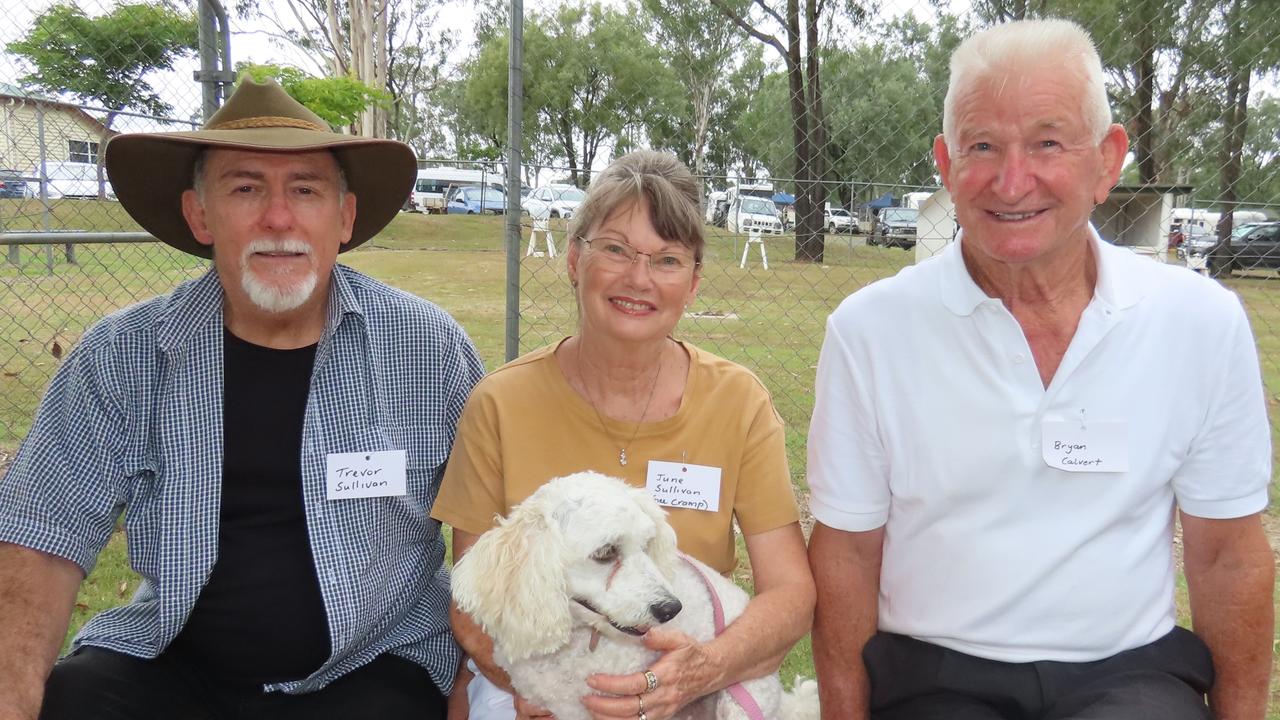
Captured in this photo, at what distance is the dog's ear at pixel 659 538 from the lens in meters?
2.13

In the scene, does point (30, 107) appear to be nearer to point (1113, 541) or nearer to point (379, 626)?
point (379, 626)

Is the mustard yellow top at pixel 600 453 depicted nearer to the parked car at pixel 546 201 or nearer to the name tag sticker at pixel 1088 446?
the name tag sticker at pixel 1088 446

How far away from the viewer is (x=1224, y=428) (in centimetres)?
214

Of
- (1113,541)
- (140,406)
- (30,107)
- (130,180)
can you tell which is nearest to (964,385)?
(1113,541)

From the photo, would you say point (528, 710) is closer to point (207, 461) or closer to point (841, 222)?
point (207, 461)

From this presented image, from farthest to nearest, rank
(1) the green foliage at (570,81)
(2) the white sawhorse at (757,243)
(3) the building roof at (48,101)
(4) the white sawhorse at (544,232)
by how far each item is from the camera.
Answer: (1) the green foliage at (570,81), (2) the white sawhorse at (757,243), (3) the building roof at (48,101), (4) the white sawhorse at (544,232)

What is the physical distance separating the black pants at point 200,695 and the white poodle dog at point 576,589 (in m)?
0.46

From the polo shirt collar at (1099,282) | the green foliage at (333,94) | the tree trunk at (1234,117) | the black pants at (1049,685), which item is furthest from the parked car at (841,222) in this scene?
the green foliage at (333,94)

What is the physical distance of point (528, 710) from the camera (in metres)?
2.26

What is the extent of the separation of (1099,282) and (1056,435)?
40 centimetres

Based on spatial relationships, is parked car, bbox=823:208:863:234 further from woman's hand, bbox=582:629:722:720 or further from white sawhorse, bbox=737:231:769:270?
woman's hand, bbox=582:629:722:720

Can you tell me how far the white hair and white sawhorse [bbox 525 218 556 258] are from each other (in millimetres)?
2001

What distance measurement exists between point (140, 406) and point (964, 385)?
7.18ft

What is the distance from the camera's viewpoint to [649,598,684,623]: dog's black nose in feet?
6.50
